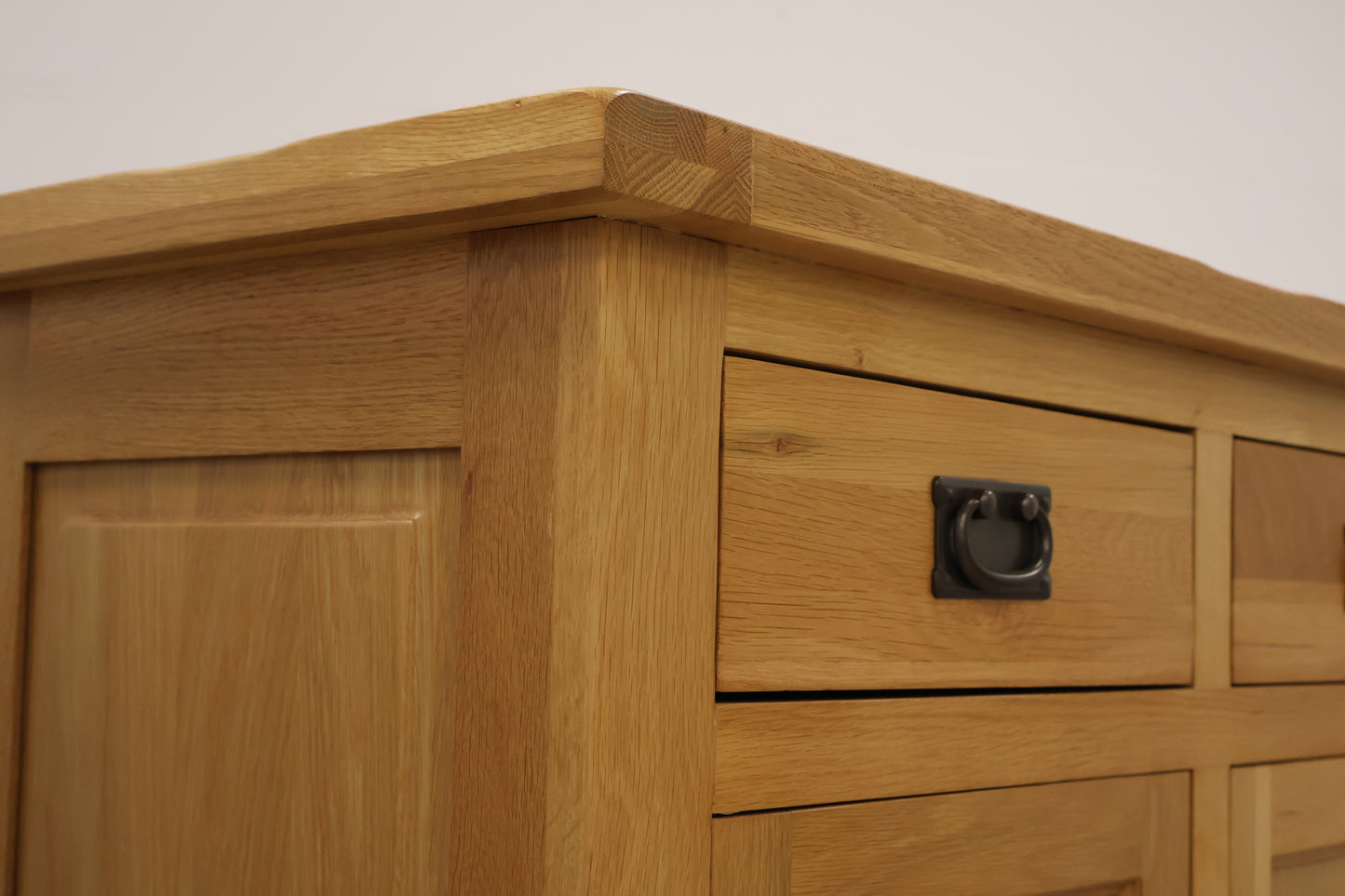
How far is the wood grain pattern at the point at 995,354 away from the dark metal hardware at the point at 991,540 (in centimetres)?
5

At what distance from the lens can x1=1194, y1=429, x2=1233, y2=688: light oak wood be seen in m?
0.76

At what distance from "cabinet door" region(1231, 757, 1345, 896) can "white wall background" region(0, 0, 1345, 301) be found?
927 millimetres

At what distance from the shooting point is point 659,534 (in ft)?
1.65

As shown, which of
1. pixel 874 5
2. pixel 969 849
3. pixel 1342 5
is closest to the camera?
pixel 969 849

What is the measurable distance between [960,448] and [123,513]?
0.41 meters

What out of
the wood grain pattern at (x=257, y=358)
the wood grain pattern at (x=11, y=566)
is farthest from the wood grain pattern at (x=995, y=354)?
the wood grain pattern at (x=11, y=566)

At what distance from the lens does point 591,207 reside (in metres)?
0.48

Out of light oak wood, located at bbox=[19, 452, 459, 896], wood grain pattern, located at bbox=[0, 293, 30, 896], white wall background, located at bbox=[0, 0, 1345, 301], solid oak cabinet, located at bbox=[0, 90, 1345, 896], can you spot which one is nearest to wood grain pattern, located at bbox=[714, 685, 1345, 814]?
solid oak cabinet, located at bbox=[0, 90, 1345, 896]

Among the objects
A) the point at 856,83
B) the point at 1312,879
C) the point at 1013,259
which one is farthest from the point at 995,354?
the point at 856,83

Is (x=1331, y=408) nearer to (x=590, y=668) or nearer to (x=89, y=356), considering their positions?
(x=590, y=668)

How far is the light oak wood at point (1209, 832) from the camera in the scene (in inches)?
29.2

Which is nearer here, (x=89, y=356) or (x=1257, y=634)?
(x=89, y=356)

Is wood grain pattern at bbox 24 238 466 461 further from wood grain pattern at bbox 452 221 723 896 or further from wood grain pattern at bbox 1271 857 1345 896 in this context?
wood grain pattern at bbox 1271 857 1345 896

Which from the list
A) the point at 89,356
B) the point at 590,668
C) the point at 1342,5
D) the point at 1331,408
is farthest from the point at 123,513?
the point at 1342,5
